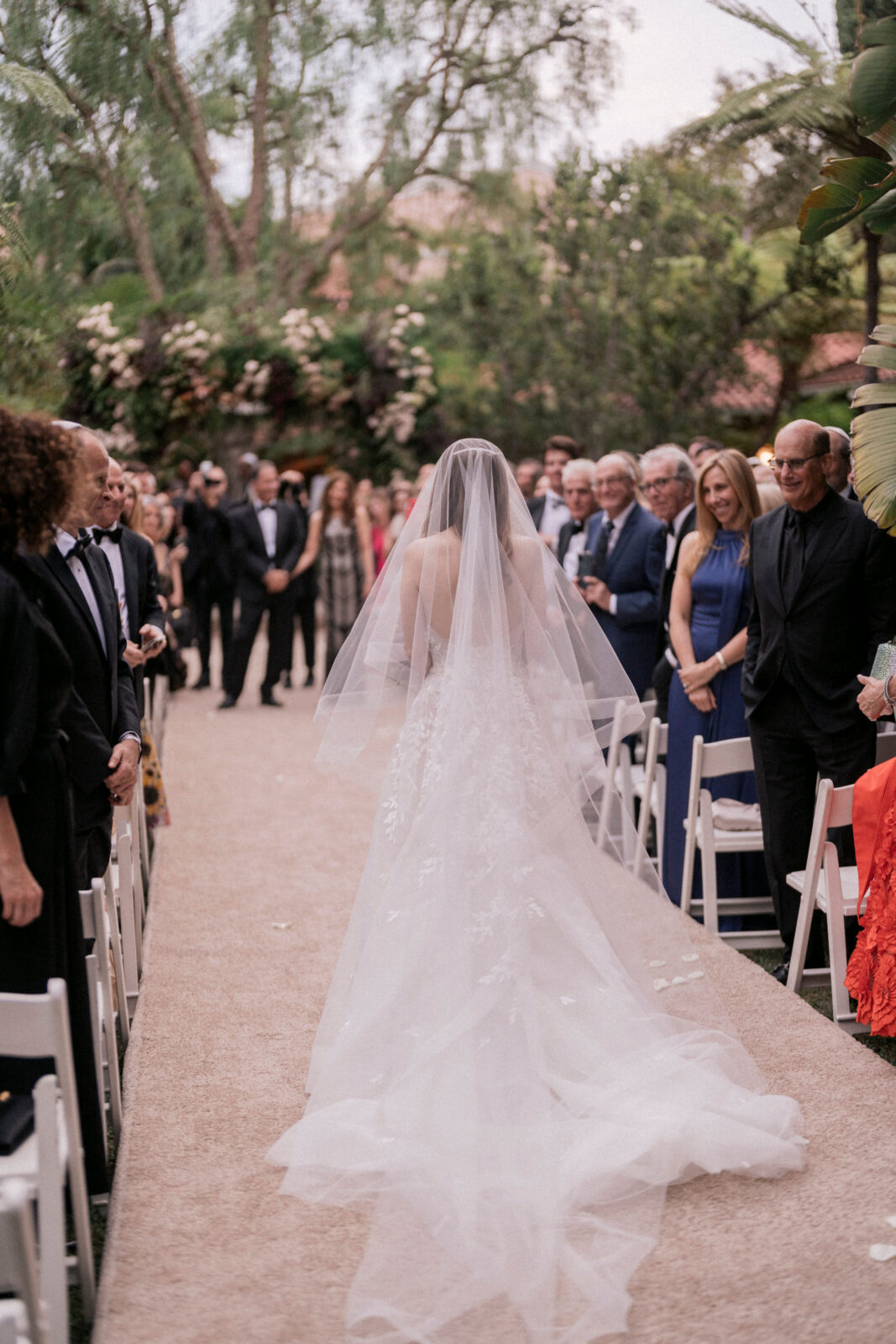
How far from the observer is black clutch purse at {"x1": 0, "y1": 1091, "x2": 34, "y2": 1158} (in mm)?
2645

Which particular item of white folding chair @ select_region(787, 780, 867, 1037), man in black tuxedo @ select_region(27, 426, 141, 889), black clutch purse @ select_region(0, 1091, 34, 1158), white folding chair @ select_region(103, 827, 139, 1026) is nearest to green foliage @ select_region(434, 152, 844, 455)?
white folding chair @ select_region(787, 780, 867, 1037)

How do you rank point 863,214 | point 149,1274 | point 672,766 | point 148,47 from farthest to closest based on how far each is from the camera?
point 148,47 < point 672,766 < point 863,214 < point 149,1274

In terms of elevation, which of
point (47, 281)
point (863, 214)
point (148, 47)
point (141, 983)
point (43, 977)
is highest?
point (148, 47)

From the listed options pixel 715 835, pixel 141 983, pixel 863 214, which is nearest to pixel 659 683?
pixel 715 835

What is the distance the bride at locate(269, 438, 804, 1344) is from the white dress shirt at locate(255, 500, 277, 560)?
816cm

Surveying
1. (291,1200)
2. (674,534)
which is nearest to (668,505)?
(674,534)

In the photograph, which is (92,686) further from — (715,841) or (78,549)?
(715,841)

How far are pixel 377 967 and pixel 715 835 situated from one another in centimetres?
218

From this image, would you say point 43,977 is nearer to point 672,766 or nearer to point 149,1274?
point 149,1274

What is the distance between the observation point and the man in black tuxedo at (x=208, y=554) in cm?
1284

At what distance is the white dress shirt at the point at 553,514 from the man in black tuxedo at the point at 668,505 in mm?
2601

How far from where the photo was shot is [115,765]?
3.92 metres

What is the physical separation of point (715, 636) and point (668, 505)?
1192mm

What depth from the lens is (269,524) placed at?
1252cm
